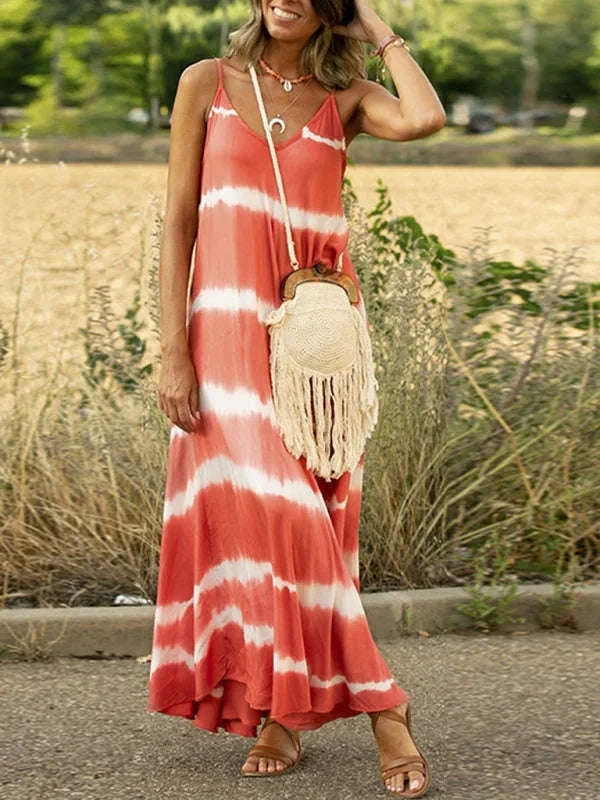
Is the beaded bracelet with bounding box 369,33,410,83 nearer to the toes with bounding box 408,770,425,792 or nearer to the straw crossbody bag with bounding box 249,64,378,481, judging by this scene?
the straw crossbody bag with bounding box 249,64,378,481

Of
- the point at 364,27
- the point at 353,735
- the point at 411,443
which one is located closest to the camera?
the point at 364,27

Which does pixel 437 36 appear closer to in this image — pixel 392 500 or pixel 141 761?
pixel 392 500

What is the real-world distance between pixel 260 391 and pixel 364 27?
0.93 meters

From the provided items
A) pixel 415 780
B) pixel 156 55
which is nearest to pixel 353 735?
pixel 415 780

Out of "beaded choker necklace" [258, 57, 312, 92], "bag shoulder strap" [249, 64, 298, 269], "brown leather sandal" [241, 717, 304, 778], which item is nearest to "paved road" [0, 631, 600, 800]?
"brown leather sandal" [241, 717, 304, 778]

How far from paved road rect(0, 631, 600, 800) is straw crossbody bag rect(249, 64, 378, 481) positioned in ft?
2.73

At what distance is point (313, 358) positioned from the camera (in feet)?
11.8

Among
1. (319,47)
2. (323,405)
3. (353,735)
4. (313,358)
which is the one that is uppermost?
(319,47)

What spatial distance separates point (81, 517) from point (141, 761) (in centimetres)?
150

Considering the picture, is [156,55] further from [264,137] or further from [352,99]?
[264,137]

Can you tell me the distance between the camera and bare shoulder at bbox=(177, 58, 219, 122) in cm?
363

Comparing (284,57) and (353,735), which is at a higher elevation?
(284,57)

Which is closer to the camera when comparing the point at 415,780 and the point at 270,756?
the point at 415,780

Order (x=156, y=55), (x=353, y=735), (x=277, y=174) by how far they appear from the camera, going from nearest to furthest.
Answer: (x=277, y=174), (x=353, y=735), (x=156, y=55)
